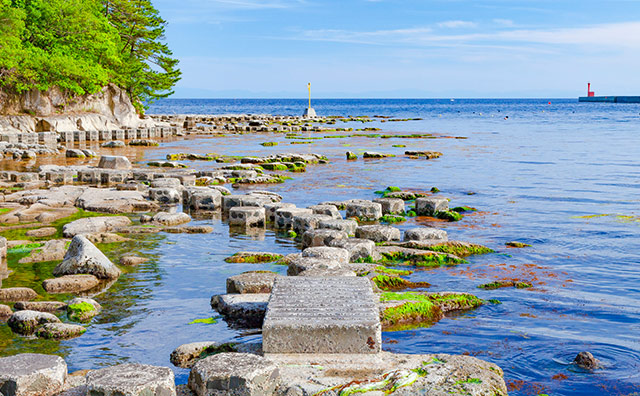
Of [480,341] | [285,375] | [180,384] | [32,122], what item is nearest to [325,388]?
[285,375]

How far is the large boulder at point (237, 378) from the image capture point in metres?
4.56

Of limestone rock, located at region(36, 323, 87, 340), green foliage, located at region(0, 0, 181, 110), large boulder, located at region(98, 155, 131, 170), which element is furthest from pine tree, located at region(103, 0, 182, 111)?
limestone rock, located at region(36, 323, 87, 340)

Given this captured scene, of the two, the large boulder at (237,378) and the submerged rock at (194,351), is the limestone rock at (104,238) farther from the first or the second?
the large boulder at (237,378)

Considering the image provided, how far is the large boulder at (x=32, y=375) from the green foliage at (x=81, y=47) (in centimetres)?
3146

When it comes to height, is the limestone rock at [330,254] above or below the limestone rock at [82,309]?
above

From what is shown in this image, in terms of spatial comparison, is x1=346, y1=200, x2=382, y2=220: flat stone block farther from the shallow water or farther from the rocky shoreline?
the shallow water

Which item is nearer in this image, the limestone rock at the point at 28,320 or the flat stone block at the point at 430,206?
the limestone rock at the point at 28,320

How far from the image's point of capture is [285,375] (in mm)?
4793

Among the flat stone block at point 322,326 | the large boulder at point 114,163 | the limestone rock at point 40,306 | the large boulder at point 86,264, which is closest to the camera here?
the flat stone block at point 322,326

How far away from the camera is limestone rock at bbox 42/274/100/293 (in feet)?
26.3

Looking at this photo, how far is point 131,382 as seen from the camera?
446 cm

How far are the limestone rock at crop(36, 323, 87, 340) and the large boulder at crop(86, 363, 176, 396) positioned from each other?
1.94m

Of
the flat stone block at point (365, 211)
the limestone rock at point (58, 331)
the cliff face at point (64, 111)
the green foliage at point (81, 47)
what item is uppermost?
the green foliage at point (81, 47)

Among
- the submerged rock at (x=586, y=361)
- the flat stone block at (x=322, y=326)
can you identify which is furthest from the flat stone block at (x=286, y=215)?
the submerged rock at (x=586, y=361)
